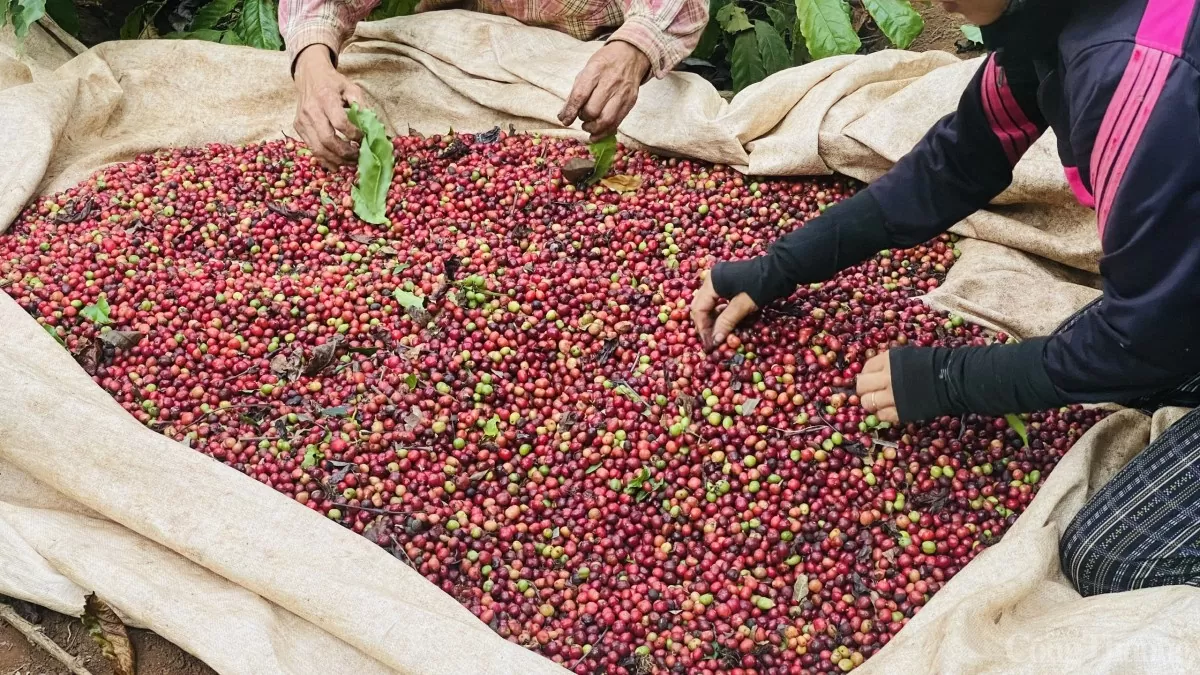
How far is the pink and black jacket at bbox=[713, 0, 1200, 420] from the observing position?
1.52m

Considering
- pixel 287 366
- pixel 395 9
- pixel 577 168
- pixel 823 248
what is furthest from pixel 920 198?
pixel 395 9

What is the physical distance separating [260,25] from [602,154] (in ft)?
6.83

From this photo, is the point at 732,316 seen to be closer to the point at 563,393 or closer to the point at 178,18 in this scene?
the point at 563,393

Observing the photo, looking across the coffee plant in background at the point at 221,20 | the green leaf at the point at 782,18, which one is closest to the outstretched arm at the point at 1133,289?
the green leaf at the point at 782,18

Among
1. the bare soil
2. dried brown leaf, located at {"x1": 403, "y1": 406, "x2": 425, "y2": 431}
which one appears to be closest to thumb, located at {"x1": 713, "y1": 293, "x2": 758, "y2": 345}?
dried brown leaf, located at {"x1": 403, "y1": 406, "x2": 425, "y2": 431}

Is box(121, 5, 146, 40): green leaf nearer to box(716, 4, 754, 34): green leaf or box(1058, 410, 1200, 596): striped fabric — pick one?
box(716, 4, 754, 34): green leaf

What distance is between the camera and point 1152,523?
1.99 m

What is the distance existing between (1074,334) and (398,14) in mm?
3200

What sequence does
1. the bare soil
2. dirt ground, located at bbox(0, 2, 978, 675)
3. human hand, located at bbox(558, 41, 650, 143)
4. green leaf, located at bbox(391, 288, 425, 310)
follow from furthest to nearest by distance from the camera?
1. the bare soil
2. human hand, located at bbox(558, 41, 650, 143)
3. green leaf, located at bbox(391, 288, 425, 310)
4. dirt ground, located at bbox(0, 2, 978, 675)

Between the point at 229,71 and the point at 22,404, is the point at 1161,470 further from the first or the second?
the point at 229,71

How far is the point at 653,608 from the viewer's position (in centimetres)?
224

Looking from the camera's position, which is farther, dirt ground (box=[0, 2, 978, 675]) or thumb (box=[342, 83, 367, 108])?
thumb (box=[342, 83, 367, 108])

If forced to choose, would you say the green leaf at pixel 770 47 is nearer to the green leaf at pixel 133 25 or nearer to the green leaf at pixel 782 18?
the green leaf at pixel 782 18

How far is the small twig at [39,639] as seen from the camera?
235cm
